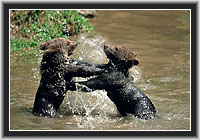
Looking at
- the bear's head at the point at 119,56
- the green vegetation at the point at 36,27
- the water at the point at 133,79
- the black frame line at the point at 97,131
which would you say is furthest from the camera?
the green vegetation at the point at 36,27

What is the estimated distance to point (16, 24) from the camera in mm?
13555

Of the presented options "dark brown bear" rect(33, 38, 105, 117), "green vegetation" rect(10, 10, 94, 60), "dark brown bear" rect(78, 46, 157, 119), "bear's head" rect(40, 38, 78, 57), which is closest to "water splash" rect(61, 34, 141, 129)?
"dark brown bear" rect(78, 46, 157, 119)

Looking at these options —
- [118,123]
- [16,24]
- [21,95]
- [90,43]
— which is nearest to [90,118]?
[118,123]

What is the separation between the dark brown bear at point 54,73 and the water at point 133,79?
254 millimetres

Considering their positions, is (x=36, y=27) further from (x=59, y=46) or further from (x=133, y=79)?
(x=133, y=79)

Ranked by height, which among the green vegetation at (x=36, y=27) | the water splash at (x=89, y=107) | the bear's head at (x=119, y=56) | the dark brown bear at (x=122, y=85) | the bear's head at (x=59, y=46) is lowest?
the water splash at (x=89, y=107)

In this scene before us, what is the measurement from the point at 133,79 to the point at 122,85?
1.40 feet

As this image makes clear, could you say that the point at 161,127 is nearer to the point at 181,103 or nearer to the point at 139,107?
the point at 139,107

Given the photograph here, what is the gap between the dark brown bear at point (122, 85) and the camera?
8023mm

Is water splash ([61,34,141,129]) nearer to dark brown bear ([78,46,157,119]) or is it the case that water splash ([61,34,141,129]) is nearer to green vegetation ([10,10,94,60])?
dark brown bear ([78,46,157,119])

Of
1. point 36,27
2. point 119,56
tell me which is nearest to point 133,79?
point 119,56

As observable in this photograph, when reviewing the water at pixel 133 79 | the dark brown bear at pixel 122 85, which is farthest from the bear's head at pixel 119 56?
the water at pixel 133 79

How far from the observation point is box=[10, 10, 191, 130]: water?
7848mm

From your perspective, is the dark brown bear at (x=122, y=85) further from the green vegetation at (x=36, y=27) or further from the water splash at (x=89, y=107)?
the green vegetation at (x=36, y=27)
